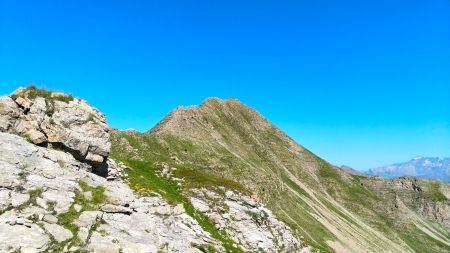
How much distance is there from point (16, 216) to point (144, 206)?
12334 mm

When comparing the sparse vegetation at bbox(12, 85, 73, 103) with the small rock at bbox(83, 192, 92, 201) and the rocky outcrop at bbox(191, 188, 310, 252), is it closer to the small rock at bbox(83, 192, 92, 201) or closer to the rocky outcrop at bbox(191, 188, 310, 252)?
the small rock at bbox(83, 192, 92, 201)

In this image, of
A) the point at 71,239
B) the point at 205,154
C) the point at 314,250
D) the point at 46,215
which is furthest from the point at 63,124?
the point at 205,154

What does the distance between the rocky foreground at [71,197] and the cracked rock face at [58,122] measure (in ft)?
0.23

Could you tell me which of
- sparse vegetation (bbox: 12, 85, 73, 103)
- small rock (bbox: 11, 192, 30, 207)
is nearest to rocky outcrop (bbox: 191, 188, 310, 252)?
sparse vegetation (bbox: 12, 85, 73, 103)

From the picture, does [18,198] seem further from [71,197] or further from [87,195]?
[87,195]

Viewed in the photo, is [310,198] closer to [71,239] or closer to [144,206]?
[144,206]

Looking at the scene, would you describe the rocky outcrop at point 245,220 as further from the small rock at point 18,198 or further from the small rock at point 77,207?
the small rock at point 18,198

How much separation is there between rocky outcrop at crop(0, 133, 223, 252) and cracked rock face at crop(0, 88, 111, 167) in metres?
1.06

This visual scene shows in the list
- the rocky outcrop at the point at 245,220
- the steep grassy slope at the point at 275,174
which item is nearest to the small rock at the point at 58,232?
the rocky outcrop at the point at 245,220

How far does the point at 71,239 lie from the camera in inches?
878

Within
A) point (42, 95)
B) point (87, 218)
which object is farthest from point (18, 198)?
→ point (42, 95)

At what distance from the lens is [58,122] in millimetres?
30500

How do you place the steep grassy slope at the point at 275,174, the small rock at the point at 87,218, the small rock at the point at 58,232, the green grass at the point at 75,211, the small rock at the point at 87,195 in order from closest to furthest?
the green grass at the point at 75,211, the small rock at the point at 58,232, the small rock at the point at 87,218, the small rock at the point at 87,195, the steep grassy slope at the point at 275,174

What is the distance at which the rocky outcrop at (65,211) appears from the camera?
2158cm
